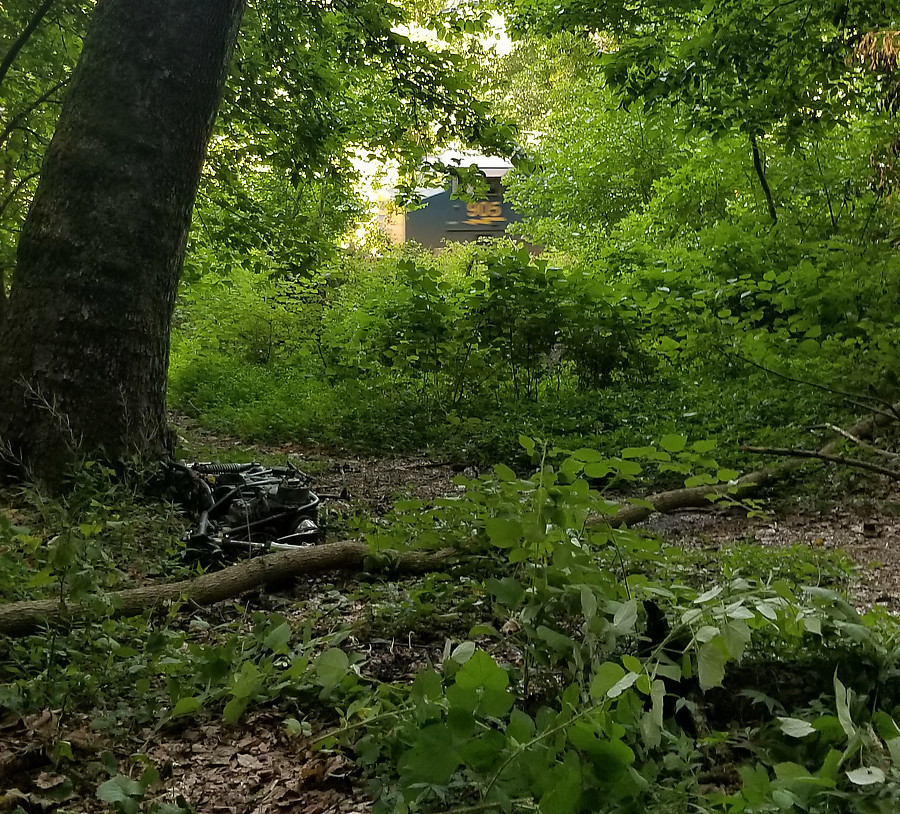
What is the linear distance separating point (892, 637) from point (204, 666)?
1.86 meters

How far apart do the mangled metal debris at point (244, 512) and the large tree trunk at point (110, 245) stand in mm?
383

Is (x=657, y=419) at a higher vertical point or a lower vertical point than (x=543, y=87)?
lower

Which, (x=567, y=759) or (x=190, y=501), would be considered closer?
(x=567, y=759)

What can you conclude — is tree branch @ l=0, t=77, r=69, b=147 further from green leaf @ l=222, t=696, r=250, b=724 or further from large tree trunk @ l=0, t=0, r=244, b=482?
green leaf @ l=222, t=696, r=250, b=724

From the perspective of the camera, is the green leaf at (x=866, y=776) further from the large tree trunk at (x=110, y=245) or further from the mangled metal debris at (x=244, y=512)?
the large tree trunk at (x=110, y=245)

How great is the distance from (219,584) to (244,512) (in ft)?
3.69

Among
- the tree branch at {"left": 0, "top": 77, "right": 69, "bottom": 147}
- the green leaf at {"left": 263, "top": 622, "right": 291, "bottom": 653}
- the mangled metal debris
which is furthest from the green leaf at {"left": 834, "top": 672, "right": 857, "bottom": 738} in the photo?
the tree branch at {"left": 0, "top": 77, "right": 69, "bottom": 147}

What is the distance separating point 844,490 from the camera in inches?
190

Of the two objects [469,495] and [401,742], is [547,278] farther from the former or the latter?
[401,742]

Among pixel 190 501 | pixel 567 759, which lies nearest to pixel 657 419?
pixel 190 501

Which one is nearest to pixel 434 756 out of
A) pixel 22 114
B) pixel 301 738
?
pixel 301 738

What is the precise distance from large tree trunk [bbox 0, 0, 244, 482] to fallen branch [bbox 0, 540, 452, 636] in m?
1.54

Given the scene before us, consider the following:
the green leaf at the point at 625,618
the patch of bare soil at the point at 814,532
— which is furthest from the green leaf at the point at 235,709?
the patch of bare soil at the point at 814,532

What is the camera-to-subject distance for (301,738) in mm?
1939
